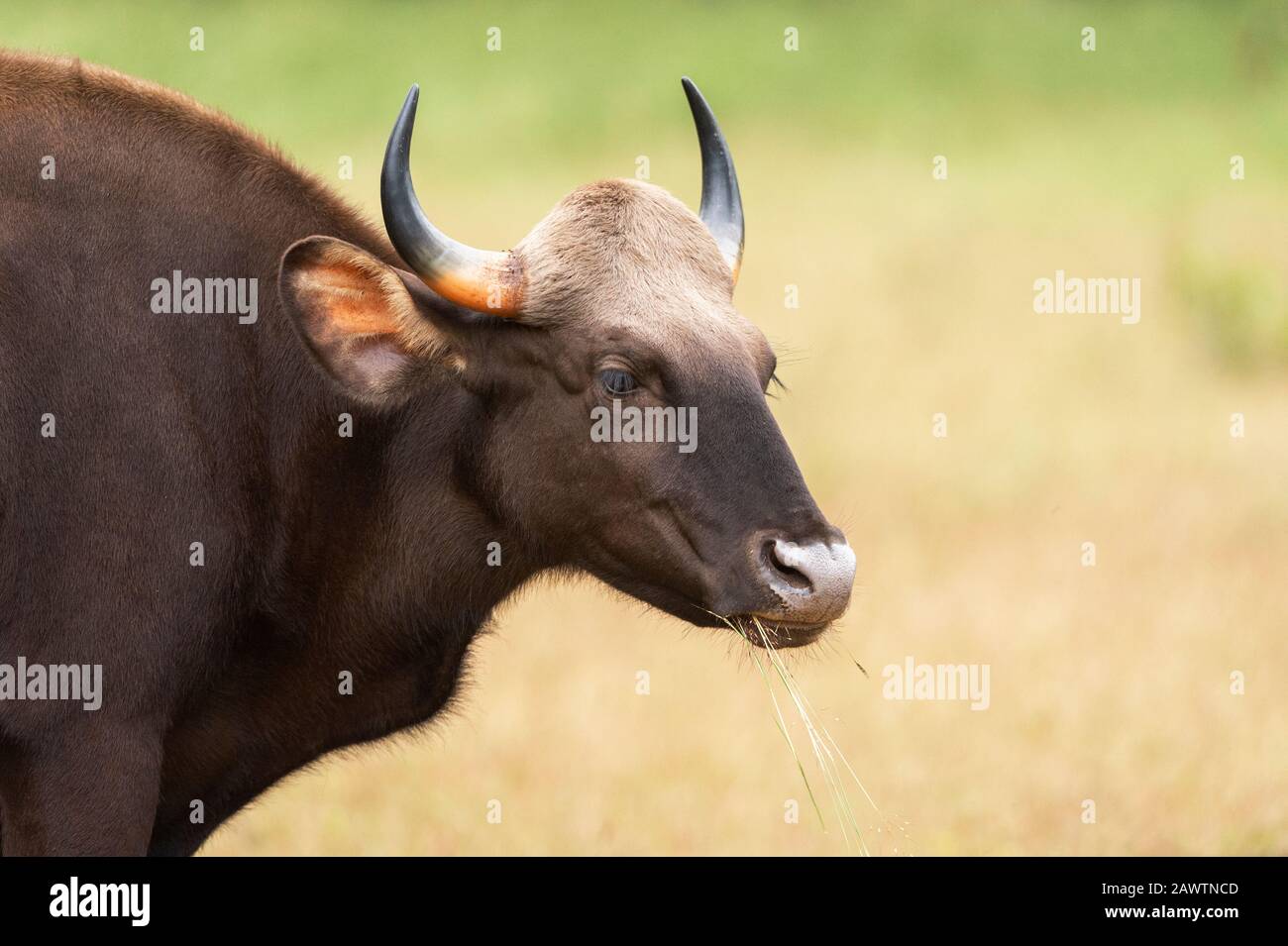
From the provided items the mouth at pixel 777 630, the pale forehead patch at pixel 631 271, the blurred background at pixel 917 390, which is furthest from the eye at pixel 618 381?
the blurred background at pixel 917 390

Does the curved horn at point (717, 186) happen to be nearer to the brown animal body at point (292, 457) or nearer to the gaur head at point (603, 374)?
the brown animal body at point (292, 457)

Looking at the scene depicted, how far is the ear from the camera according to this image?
605 centimetres

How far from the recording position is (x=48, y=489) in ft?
18.6

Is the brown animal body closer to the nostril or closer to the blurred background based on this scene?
the nostril

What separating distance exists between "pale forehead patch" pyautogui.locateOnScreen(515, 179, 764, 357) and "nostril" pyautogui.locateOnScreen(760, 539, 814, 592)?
76 cm

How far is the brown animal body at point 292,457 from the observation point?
5664 millimetres

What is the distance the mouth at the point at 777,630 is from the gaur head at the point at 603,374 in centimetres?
1

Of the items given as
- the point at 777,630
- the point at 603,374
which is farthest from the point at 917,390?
the point at 777,630

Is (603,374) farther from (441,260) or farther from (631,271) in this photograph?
(441,260)

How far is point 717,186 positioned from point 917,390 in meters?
12.8

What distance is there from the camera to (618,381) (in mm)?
5992
